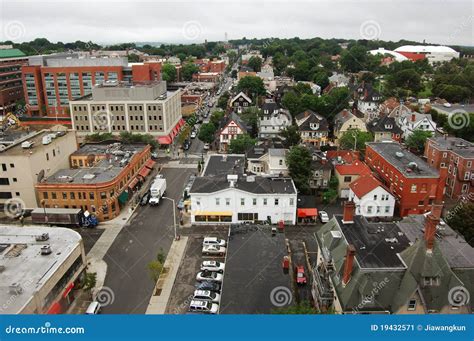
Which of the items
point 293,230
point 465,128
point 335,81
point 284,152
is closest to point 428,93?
point 335,81

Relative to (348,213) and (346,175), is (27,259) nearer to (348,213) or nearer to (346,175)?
(348,213)

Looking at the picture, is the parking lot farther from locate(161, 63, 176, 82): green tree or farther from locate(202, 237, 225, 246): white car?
locate(161, 63, 176, 82): green tree

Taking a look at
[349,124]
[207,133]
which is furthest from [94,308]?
[349,124]

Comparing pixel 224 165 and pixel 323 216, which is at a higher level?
pixel 224 165

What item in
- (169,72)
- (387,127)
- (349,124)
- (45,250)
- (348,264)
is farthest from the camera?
(169,72)

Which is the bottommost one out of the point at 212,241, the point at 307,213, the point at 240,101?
the point at 212,241

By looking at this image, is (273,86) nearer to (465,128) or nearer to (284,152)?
(465,128)

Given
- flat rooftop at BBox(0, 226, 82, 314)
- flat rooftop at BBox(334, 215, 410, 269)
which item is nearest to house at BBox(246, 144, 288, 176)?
flat rooftop at BBox(334, 215, 410, 269)

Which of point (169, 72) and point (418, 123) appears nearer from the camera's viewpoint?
point (418, 123)
